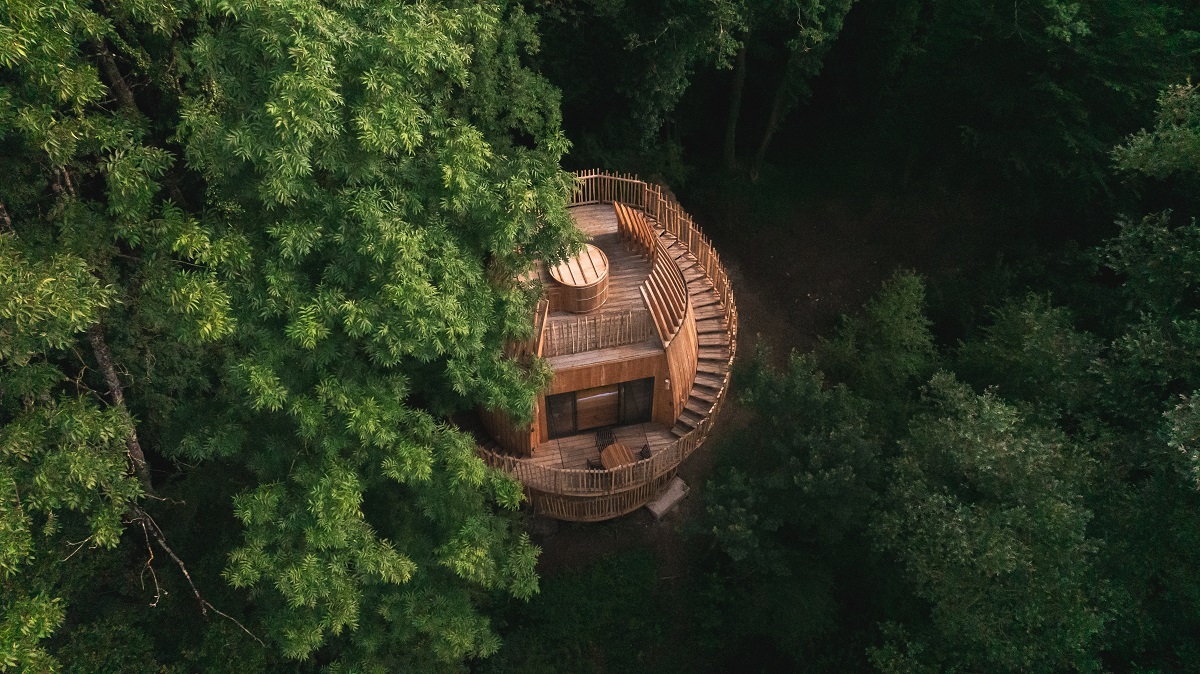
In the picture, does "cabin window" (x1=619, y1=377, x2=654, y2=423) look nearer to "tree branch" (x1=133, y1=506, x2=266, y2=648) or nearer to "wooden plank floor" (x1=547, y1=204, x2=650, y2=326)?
"wooden plank floor" (x1=547, y1=204, x2=650, y2=326)

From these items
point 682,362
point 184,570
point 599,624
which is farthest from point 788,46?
point 184,570

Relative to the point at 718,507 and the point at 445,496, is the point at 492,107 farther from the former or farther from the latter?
the point at 718,507

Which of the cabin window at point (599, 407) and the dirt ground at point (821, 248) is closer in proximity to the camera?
the cabin window at point (599, 407)

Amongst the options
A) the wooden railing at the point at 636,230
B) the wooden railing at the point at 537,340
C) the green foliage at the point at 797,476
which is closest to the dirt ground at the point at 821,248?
the wooden railing at the point at 636,230

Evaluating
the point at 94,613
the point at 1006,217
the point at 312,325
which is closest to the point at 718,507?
the point at 312,325

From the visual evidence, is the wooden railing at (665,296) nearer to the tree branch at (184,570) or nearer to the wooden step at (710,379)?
the wooden step at (710,379)

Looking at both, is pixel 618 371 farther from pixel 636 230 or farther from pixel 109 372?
pixel 109 372
